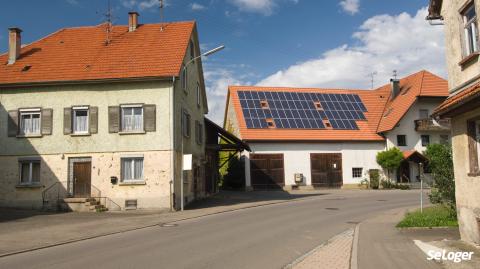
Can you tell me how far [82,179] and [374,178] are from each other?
2492 cm

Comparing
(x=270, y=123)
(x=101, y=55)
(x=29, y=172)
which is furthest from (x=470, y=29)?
(x=270, y=123)

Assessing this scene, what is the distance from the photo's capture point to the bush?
1502 inches

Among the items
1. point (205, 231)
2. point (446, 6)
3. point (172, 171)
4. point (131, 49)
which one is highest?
point (131, 49)

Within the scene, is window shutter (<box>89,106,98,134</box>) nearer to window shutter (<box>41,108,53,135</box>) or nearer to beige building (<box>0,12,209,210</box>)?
beige building (<box>0,12,209,210</box>)

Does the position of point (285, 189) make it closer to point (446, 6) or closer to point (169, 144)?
point (169, 144)

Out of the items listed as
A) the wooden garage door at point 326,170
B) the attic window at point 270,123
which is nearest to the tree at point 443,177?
the wooden garage door at point 326,170

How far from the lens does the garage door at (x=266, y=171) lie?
3750 cm

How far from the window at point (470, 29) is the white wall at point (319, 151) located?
2694 centimetres

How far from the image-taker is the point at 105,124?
22531mm

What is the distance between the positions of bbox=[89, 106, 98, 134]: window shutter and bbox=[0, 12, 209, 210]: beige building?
0.15ft

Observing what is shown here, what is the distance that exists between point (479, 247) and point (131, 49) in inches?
785

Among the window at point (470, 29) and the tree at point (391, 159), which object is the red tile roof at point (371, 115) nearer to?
the tree at point (391, 159)

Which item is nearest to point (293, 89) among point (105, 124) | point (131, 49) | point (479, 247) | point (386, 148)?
point (386, 148)

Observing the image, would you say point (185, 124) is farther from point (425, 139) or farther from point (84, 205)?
point (425, 139)
